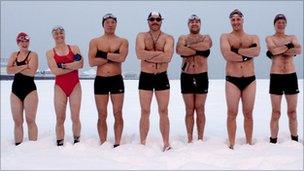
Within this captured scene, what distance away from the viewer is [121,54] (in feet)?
22.9

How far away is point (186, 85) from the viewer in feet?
24.0

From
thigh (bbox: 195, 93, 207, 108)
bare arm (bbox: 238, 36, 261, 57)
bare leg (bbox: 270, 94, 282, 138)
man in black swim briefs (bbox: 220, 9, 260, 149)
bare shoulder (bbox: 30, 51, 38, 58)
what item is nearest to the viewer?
bare arm (bbox: 238, 36, 261, 57)

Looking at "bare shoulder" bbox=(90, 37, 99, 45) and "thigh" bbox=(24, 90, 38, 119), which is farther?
"thigh" bbox=(24, 90, 38, 119)

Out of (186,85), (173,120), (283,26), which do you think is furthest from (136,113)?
(283,26)

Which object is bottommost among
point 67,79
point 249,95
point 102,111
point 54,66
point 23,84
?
point 102,111

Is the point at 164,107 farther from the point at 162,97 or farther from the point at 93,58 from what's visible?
the point at 93,58

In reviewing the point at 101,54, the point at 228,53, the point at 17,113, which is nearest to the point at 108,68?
the point at 101,54

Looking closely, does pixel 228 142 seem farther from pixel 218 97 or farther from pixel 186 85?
pixel 218 97

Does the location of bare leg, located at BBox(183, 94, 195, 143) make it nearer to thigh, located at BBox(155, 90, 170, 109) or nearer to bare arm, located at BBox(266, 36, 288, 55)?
thigh, located at BBox(155, 90, 170, 109)

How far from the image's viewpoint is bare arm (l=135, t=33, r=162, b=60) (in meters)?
6.74

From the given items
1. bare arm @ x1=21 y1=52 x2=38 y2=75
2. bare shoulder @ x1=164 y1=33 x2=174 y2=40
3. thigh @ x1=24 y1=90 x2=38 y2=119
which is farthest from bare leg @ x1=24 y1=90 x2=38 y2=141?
bare shoulder @ x1=164 y1=33 x2=174 y2=40

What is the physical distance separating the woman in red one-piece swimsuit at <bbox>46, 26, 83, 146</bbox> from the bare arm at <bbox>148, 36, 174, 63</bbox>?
1.52 m

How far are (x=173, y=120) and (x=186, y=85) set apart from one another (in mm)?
3615

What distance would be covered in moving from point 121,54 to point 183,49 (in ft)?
3.89
